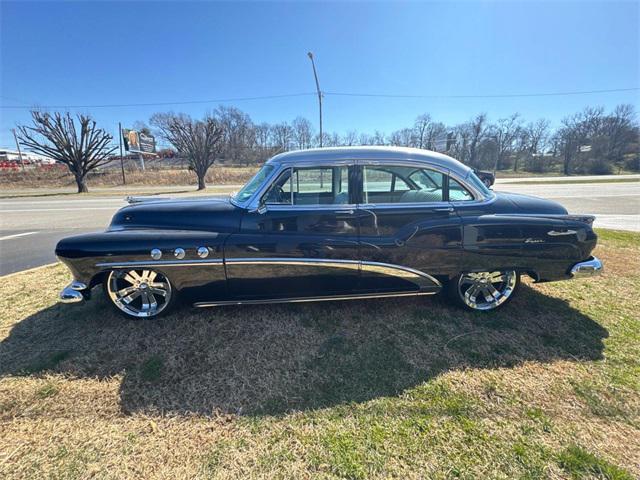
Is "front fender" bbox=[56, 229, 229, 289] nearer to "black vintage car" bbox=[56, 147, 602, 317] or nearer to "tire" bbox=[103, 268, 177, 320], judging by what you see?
"black vintage car" bbox=[56, 147, 602, 317]

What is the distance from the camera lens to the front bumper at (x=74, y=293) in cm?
282

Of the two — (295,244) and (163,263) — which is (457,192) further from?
(163,263)

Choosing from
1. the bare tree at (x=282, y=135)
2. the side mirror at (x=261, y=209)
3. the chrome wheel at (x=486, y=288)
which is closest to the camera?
the side mirror at (x=261, y=209)

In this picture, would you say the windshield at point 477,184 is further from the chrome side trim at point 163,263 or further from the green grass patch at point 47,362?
the green grass patch at point 47,362

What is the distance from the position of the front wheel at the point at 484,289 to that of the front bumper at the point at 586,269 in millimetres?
Answer: 554

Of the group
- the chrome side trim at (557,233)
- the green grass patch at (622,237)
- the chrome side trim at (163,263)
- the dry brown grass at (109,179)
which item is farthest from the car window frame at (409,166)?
the dry brown grass at (109,179)

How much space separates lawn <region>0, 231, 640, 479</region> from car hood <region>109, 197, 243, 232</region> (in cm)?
101

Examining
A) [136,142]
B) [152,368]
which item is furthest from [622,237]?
[136,142]

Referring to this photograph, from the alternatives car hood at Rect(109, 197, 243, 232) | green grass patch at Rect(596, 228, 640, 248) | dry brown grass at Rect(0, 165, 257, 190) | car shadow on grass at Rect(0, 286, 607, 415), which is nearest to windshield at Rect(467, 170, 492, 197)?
car shadow on grass at Rect(0, 286, 607, 415)

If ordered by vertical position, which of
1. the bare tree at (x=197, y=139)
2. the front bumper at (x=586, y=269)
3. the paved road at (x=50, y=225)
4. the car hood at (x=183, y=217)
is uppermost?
the bare tree at (x=197, y=139)

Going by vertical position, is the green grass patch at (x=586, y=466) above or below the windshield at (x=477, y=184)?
below

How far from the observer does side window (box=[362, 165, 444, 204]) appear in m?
3.00

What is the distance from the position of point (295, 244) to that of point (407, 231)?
3.72 ft

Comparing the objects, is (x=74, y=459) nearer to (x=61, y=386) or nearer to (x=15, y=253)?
(x=61, y=386)
